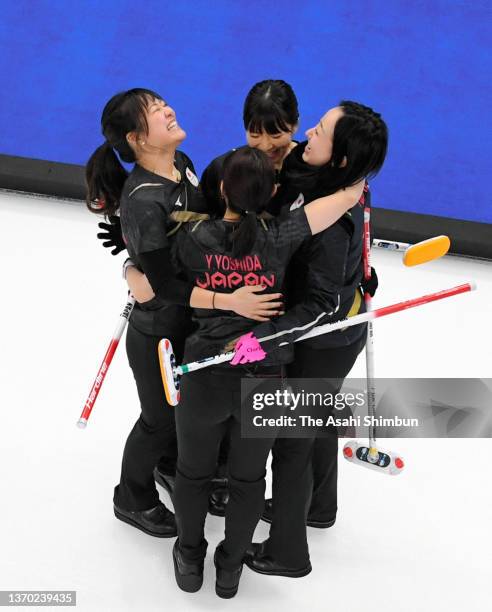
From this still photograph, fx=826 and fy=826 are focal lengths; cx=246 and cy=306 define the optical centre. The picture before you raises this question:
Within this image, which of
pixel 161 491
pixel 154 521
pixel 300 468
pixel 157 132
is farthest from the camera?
pixel 161 491

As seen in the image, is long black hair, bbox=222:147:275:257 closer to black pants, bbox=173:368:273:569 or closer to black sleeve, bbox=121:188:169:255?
black sleeve, bbox=121:188:169:255

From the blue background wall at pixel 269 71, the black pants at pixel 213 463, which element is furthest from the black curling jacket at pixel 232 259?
the blue background wall at pixel 269 71

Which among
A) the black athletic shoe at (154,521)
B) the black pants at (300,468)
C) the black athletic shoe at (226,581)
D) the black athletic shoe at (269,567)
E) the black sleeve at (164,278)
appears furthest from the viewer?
the black athletic shoe at (154,521)

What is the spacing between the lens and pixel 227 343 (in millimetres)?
2201

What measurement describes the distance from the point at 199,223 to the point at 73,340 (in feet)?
6.01

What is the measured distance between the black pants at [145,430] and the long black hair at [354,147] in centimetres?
73

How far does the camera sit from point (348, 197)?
2.10 metres

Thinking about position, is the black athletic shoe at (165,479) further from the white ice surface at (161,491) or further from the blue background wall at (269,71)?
the blue background wall at (269,71)

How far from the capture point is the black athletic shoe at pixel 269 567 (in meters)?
2.63

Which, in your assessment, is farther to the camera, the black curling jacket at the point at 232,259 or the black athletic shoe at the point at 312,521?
the black athletic shoe at the point at 312,521

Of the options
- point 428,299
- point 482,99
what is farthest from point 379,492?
point 482,99

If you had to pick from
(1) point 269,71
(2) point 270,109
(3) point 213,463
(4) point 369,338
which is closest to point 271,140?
(2) point 270,109

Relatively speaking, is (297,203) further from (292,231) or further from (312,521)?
(312,521)

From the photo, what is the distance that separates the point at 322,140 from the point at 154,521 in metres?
1.43
